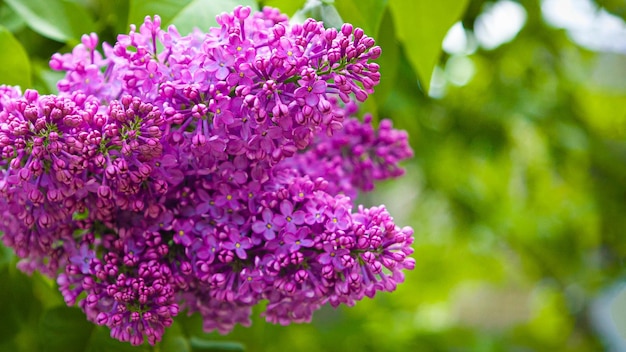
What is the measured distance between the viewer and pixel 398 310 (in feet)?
6.35

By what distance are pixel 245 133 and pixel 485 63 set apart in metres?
1.03

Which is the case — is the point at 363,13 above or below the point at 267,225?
above

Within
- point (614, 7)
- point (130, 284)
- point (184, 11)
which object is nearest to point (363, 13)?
point (184, 11)

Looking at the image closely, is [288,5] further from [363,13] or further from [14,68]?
[14,68]

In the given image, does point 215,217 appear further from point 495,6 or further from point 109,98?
point 495,6

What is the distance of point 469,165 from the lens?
1759 mm

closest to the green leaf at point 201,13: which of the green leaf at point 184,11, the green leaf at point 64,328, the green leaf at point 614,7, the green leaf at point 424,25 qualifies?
the green leaf at point 184,11

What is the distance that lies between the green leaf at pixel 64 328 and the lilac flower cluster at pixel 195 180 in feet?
0.16

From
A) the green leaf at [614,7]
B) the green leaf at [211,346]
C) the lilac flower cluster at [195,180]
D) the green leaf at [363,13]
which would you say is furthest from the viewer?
the green leaf at [614,7]

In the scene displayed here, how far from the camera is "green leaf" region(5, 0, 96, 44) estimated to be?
0.62 m

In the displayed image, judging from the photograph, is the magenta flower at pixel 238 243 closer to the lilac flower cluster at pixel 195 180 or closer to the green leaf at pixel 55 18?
the lilac flower cluster at pixel 195 180

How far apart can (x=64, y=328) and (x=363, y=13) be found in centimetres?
33

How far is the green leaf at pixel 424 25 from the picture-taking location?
0.60 meters

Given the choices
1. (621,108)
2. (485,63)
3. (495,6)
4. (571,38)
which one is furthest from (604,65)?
(495,6)
